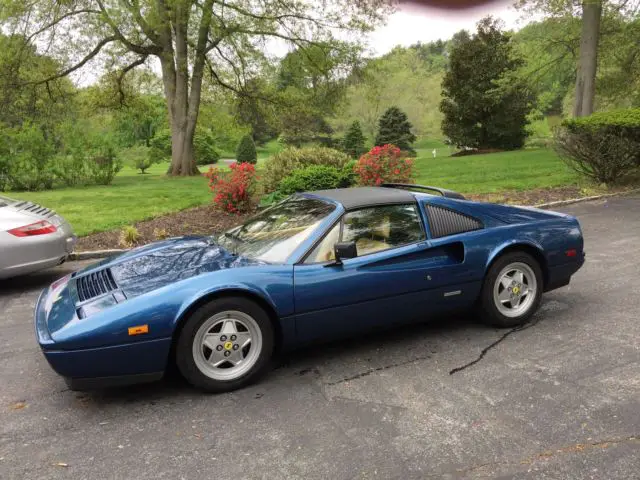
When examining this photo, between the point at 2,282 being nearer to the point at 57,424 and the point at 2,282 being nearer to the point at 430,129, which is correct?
the point at 57,424

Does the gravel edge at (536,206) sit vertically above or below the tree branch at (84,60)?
below

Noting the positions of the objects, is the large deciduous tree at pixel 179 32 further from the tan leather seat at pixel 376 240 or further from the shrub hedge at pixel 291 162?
the tan leather seat at pixel 376 240

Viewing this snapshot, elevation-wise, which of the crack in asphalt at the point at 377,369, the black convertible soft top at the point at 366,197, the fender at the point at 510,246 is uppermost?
the black convertible soft top at the point at 366,197

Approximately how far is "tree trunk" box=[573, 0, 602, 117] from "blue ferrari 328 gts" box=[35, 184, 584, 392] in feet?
53.5

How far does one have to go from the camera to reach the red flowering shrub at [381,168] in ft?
35.0

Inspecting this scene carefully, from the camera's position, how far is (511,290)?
441cm

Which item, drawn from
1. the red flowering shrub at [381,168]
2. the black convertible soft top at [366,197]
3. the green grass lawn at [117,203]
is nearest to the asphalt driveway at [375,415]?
the black convertible soft top at [366,197]

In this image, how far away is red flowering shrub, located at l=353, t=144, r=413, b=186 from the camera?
1067 centimetres

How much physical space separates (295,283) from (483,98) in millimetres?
27725

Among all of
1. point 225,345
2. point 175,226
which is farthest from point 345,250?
point 175,226

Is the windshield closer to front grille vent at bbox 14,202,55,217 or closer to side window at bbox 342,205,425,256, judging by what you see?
side window at bbox 342,205,425,256

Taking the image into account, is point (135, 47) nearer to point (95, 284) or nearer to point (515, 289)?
point (95, 284)

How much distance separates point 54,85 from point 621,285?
911 inches

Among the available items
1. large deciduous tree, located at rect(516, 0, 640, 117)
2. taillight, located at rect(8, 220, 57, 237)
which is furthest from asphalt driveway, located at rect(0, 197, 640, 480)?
large deciduous tree, located at rect(516, 0, 640, 117)
